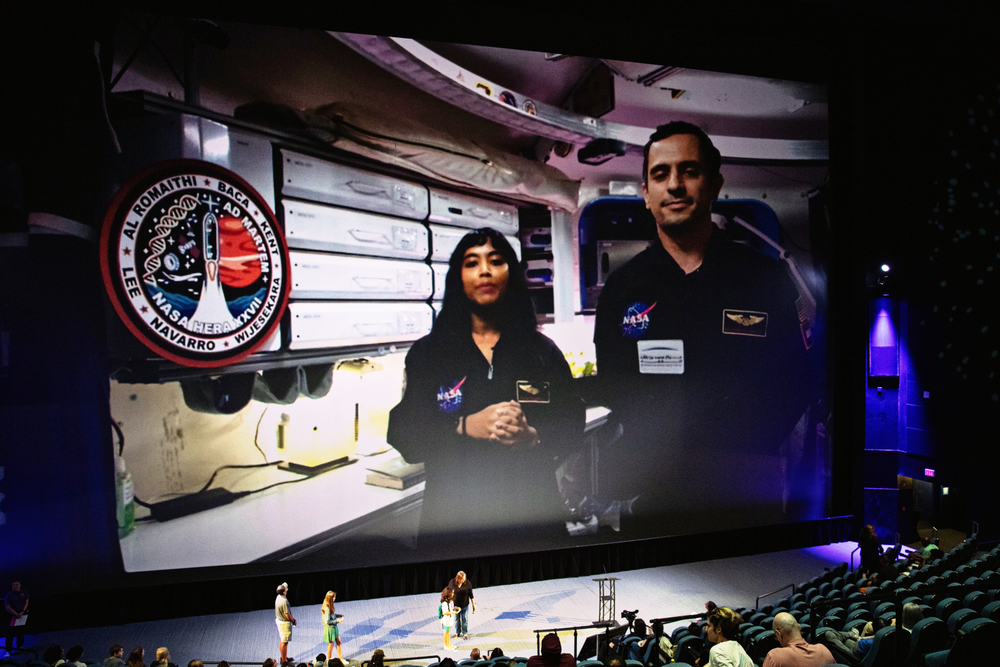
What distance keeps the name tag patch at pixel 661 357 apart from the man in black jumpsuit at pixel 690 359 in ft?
0.05

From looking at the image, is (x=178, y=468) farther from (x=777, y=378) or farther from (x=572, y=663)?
(x=777, y=378)

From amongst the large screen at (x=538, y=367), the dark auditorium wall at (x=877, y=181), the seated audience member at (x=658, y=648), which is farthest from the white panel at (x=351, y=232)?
the seated audience member at (x=658, y=648)

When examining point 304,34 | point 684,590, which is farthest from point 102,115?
point 684,590

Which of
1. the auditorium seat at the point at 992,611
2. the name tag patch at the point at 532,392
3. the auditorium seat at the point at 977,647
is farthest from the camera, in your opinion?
the name tag patch at the point at 532,392

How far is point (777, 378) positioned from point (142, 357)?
971 centimetres

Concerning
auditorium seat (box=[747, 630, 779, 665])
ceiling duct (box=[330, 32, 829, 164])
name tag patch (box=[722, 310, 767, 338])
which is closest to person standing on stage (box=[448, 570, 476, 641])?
auditorium seat (box=[747, 630, 779, 665])

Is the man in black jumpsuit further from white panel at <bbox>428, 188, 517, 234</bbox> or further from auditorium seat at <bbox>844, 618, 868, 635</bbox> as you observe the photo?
auditorium seat at <bbox>844, 618, 868, 635</bbox>

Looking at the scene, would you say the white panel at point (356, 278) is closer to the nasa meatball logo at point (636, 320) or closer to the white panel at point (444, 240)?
the white panel at point (444, 240)

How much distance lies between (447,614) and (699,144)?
8.01m

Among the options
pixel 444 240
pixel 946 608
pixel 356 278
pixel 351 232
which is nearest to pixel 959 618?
pixel 946 608

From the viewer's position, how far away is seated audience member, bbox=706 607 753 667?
3.20 m

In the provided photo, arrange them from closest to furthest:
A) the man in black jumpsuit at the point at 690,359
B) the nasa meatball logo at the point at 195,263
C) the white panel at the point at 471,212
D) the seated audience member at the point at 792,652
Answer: the seated audience member at the point at 792,652 → the nasa meatball logo at the point at 195,263 → the white panel at the point at 471,212 → the man in black jumpsuit at the point at 690,359

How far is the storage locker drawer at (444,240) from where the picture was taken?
28.6 feet

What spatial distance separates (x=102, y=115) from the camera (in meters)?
7.34
